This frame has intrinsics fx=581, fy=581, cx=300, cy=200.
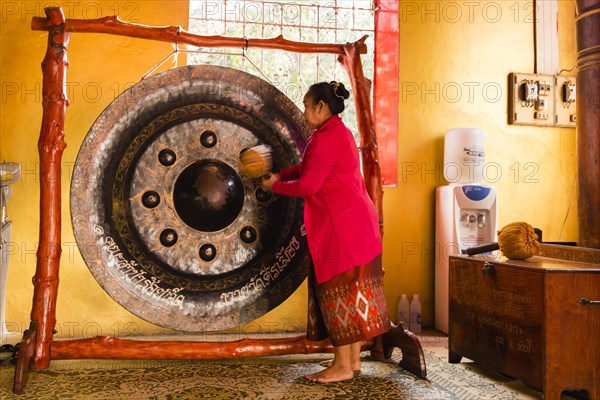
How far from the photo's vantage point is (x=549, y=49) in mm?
4211

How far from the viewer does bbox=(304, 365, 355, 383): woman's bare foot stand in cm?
252

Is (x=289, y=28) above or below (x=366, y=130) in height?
above

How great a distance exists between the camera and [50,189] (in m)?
2.44

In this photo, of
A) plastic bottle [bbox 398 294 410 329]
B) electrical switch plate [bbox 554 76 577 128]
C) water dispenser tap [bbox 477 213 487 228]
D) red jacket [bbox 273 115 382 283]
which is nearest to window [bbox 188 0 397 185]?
water dispenser tap [bbox 477 213 487 228]

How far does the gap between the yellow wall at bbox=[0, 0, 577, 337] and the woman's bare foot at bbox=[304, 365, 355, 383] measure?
1.24 meters

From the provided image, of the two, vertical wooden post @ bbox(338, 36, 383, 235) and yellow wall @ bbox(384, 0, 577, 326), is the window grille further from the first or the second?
vertical wooden post @ bbox(338, 36, 383, 235)

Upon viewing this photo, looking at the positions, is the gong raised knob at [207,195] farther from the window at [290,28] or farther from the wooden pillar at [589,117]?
the wooden pillar at [589,117]

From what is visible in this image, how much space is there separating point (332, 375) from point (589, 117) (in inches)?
61.3

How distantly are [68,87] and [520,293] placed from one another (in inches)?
109

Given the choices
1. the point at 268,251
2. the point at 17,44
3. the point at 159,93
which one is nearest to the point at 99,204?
the point at 159,93

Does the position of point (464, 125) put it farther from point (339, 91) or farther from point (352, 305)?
point (352, 305)

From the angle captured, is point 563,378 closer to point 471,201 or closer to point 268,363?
point 268,363

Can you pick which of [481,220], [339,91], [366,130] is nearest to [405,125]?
[481,220]
